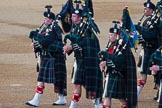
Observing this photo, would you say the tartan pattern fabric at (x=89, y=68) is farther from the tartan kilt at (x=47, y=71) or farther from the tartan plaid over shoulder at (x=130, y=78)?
the tartan plaid over shoulder at (x=130, y=78)

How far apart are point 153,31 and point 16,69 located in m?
4.61

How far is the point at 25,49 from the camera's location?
1945cm

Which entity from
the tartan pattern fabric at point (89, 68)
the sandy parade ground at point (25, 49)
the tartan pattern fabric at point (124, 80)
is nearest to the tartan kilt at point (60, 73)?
the sandy parade ground at point (25, 49)

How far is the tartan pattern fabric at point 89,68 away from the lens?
39.3 feet

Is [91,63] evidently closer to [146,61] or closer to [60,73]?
[60,73]

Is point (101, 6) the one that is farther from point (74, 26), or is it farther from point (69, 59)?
point (74, 26)

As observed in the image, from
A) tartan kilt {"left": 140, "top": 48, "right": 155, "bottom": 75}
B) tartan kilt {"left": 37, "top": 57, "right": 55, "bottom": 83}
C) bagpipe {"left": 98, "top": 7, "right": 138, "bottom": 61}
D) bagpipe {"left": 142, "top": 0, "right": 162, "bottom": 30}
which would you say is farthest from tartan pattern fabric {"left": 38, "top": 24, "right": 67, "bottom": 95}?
bagpipe {"left": 142, "top": 0, "right": 162, "bottom": 30}

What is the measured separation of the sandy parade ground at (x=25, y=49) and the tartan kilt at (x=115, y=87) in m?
1.51

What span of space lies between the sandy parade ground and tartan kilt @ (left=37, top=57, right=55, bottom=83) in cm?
53

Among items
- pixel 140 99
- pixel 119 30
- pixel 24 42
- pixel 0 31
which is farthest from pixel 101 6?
pixel 119 30

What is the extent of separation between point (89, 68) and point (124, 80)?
3.20 feet

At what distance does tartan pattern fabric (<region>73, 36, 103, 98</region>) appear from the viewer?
1198cm

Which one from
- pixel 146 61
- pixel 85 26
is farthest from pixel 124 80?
pixel 146 61

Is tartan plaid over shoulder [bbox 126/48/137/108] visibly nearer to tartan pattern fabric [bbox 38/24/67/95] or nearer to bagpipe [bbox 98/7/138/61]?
bagpipe [bbox 98/7/138/61]
